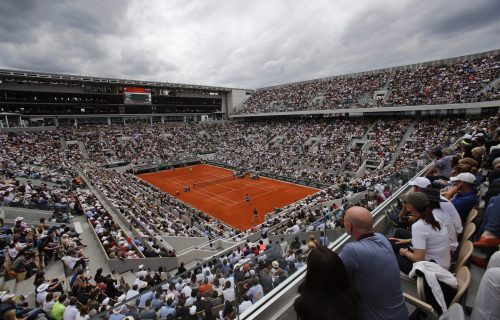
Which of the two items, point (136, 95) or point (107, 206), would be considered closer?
point (107, 206)

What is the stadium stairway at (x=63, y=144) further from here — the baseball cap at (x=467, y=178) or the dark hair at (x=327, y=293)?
the baseball cap at (x=467, y=178)

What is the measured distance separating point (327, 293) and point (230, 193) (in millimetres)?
28518

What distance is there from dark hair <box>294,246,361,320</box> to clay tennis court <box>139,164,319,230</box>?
1952 cm

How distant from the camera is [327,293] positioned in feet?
6.00

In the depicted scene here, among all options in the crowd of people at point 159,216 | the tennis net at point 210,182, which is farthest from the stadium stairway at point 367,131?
the crowd of people at point 159,216

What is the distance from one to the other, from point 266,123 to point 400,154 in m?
30.2

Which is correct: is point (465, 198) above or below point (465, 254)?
above

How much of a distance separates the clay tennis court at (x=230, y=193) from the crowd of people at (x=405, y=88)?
60.6 feet

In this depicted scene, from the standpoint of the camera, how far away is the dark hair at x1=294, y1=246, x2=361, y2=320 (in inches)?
69.9

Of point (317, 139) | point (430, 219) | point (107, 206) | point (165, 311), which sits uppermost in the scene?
point (430, 219)

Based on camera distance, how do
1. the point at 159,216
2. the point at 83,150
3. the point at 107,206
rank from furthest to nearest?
the point at 83,150 < the point at 159,216 < the point at 107,206

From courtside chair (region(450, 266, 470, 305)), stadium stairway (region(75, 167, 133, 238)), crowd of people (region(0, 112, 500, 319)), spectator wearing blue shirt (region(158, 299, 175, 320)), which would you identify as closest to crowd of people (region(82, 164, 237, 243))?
crowd of people (region(0, 112, 500, 319))

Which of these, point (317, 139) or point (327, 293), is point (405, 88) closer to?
point (317, 139)

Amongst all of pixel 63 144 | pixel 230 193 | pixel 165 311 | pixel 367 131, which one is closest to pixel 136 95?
pixel 63 144
